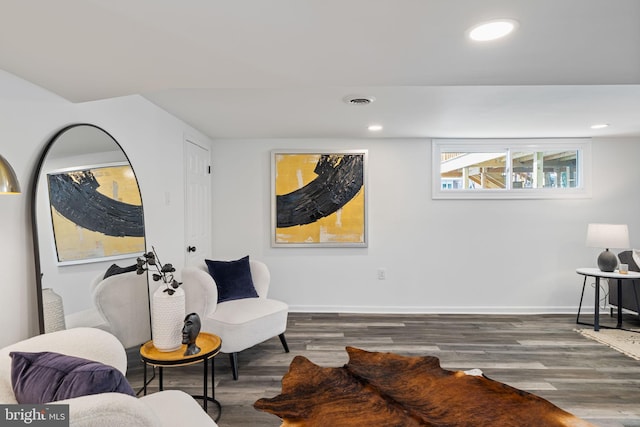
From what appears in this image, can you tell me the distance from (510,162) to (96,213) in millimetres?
4510

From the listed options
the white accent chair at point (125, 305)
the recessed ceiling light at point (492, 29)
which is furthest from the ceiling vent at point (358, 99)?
the white accent chair at point (125, 305)

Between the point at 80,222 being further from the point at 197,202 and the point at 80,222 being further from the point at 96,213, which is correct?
the point at 197,202

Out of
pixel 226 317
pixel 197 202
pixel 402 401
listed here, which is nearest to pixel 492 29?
pixel 402 401

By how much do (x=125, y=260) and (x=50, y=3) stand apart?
1.75 metres

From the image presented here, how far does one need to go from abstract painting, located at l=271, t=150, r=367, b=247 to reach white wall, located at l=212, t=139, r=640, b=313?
0.37 feet

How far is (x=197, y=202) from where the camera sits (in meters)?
4.04

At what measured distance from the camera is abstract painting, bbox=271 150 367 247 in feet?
15.3

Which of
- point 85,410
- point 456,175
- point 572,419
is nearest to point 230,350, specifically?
point 85,410

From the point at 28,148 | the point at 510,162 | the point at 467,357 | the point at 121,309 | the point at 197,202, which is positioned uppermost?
the point at 510,162

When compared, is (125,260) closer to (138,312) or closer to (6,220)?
(138,312)

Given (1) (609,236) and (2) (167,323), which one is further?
Result: (1) (609,236)

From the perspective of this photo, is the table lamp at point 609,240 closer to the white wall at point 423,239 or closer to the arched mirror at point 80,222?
the white wall at point 423,239

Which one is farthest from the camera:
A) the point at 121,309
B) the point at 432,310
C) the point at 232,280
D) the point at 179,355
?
the point at 432,310

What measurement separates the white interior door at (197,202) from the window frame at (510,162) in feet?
9.03
